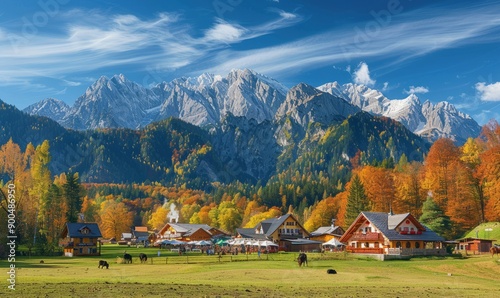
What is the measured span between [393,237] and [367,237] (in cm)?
513

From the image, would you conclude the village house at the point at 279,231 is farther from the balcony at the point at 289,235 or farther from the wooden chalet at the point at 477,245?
the wooden chalet at the point at 477,245

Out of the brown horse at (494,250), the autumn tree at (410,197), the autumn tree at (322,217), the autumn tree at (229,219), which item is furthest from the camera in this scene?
the autumn tree at (229,219)

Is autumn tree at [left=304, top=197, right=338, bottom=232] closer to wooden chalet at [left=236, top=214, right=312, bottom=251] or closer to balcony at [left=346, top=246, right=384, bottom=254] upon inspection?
wooden chalet at [left=236, top=214, right=312, bottom=251]

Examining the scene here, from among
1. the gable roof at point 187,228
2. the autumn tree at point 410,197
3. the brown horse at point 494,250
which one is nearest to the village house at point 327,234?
the autumn tree at point 410,197

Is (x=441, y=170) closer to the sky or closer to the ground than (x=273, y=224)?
closer to the sky

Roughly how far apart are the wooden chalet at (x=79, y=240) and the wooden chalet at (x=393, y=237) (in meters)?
50.3

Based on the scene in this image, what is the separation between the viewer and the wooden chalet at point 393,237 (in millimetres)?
84750

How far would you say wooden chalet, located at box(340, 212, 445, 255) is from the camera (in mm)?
84750

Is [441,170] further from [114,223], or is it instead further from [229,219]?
[114,223]

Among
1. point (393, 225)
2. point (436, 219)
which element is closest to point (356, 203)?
point (436, 219)

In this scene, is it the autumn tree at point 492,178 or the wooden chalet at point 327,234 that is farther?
the wooden chalet at point 327,234

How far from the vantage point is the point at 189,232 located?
14425 cm

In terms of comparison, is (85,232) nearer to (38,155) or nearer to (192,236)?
(38,155)

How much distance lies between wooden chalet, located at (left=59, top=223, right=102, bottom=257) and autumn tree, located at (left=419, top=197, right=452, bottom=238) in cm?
6362
